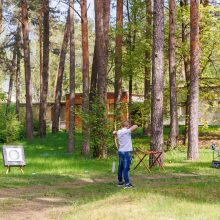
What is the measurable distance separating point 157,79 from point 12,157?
5918 millimetres

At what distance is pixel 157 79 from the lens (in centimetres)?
1848

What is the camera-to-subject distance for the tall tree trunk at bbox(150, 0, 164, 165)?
60.4 ft

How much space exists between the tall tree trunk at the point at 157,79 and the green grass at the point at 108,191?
1.23 meters

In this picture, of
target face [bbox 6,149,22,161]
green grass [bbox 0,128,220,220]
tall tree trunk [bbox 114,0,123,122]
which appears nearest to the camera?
green grass [bbox 0,128,220,220]

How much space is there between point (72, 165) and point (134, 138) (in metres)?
13.6

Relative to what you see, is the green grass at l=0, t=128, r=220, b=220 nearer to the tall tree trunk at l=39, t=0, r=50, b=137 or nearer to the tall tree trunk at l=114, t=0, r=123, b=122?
the tall tree trunk at l=114, t=0, r=123, b=122

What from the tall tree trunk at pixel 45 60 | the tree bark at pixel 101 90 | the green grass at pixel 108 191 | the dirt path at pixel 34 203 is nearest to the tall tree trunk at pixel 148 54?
the tree bark at pixel 101 90

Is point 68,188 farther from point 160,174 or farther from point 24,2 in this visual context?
point 24,2

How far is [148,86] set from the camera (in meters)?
32.9

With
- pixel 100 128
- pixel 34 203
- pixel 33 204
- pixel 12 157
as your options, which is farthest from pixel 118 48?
pixel 33 204

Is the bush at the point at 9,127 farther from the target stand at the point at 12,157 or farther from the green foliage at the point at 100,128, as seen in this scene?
the target stand at the point at 12,157

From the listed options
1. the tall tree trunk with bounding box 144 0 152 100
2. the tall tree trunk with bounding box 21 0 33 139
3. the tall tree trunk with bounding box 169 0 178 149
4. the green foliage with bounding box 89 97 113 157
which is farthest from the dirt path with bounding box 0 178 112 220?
the tall tree trunk with bounding box 21 0 33 139

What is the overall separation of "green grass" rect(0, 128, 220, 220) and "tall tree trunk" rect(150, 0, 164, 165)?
1.23 meters

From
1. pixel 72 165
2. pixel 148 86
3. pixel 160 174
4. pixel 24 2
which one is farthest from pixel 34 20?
pixel 160 174
